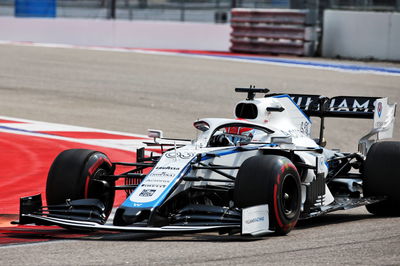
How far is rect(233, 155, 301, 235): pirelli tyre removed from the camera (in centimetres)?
754

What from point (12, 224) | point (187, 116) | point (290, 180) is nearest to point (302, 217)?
point (290, 180)

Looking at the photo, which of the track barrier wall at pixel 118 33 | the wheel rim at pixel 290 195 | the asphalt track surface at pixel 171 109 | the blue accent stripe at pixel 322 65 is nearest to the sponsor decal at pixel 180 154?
the asphalt track surface at pixel 171 109

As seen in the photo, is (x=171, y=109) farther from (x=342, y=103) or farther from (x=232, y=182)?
(x=232, y=182)

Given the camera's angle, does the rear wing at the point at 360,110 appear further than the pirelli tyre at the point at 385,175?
Yes

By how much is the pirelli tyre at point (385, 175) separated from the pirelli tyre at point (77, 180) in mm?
2645

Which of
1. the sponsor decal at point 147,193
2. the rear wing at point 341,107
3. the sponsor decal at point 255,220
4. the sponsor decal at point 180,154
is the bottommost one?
the sponsor decal at point 255,220

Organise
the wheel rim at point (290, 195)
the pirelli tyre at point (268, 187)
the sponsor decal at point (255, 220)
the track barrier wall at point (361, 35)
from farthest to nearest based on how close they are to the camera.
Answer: the track barrier wall at point (361, 35) → the wheel rim at point (290, 195) → the pirelli tyre at point (268, 187) → the sponsor decal at point (255, 220)

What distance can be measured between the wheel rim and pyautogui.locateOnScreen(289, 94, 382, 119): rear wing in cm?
260

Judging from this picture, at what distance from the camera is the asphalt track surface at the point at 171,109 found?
6898 mm

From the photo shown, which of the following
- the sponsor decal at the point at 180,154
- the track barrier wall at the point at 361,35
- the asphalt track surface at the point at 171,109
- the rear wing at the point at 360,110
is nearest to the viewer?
the asphalt track surface at the point at 171,109

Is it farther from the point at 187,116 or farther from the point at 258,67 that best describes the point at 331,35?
the point at 187,116

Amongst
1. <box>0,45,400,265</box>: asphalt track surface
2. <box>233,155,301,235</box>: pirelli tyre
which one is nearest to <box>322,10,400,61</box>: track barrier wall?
<box>0,45,400,265</box>: asphalt track surface

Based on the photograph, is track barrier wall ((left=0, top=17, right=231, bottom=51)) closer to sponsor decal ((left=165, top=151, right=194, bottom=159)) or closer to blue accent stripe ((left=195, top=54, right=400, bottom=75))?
blue accent stripe ((left=195, top=54, right=400, bottom=75))

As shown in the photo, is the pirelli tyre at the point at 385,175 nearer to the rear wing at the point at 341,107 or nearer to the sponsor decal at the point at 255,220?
the rear wing at the point at 341,107
